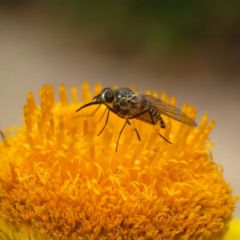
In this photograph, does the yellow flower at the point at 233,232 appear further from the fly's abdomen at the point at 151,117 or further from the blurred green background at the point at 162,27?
the blurred green background at the point at 162,27

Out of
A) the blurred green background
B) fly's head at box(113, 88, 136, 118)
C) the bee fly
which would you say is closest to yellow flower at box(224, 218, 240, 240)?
the bee fly

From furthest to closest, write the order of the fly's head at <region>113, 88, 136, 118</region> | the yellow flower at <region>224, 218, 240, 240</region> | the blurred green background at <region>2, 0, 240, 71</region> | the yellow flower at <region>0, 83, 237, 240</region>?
the blurred green background at <region>2, 0, 240, 71</region>
the yellow flower at <region>224, 218, 240, 240</region>
the fly's head at <region>113, 88, 136, 118</region>
the yellow flower at <region>0, 83, 237, 240</region>

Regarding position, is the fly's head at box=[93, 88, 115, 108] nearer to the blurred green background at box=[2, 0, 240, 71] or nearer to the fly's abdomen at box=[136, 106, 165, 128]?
the fly's abdomen at box=[136, 106, 165, 128]

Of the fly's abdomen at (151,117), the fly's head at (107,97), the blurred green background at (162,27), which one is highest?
the blurred green background at (162,27)

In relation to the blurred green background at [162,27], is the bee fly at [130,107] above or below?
below

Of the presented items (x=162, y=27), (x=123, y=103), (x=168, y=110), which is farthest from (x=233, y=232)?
(x=162, y=27)

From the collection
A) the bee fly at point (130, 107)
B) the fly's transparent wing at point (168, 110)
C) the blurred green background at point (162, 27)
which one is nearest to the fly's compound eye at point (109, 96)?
the bee fly at point (130, 107)

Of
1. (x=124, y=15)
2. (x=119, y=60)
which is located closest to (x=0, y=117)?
(x=119, y=60)
